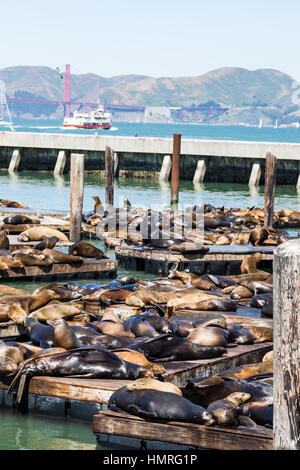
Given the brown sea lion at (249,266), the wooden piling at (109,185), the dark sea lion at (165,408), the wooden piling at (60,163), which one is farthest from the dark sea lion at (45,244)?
the wooden piling at (60,163)

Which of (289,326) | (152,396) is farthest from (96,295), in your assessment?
(289,326)

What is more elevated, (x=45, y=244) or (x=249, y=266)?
(x=45, y=244)

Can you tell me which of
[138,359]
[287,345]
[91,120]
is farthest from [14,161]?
[91,120]

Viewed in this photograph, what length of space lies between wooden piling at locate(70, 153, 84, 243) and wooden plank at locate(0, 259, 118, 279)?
2.09 meters

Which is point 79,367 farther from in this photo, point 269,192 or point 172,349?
point 269,192

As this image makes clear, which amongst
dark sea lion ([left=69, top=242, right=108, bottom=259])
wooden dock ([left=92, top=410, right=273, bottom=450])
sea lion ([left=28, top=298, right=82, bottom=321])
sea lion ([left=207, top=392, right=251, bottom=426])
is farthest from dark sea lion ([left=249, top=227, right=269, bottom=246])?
wooden dock ([left=92, top=410, right=273, bottom=450])

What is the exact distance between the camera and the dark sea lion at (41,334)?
679cm

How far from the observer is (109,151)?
880 inches

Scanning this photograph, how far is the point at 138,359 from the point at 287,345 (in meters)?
2.67

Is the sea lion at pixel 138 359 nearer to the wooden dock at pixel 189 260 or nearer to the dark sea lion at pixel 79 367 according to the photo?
the dark sea lion at pixel 79 367

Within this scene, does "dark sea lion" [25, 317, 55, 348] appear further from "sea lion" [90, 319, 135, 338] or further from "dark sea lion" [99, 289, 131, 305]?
"dark sea lion" [99, 289, 131, 305]

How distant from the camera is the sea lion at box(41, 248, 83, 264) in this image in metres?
12.3

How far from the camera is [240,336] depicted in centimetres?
747

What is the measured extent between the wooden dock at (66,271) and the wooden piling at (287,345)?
334 inches
